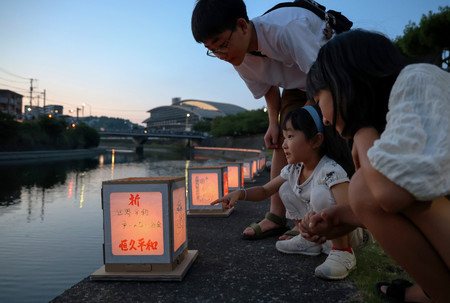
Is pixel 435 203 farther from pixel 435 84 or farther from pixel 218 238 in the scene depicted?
pixel 218 238

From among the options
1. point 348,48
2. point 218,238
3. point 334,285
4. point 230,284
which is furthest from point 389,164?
point 218,238

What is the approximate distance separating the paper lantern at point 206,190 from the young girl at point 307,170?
1.20 meters

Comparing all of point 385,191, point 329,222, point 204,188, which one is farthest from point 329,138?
point 204,188

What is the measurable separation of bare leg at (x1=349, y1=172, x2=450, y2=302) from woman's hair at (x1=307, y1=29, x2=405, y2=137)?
0.61 ft

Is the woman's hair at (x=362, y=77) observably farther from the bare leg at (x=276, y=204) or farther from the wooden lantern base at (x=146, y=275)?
the bare leg at (x=276, y=204)

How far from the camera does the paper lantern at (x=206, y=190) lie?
3.04m

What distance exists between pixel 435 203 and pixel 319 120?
0.95m

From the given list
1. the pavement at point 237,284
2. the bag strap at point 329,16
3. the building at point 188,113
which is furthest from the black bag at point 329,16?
the building at point 188,113

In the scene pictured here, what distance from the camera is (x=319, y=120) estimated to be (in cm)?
172

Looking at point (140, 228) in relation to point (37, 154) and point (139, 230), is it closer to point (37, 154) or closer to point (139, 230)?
point (139, 230)

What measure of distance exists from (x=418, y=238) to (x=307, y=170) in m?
0.99

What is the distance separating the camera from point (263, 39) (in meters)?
1.77

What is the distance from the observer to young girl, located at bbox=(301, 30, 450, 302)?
0.72 m

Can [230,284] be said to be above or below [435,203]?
below
